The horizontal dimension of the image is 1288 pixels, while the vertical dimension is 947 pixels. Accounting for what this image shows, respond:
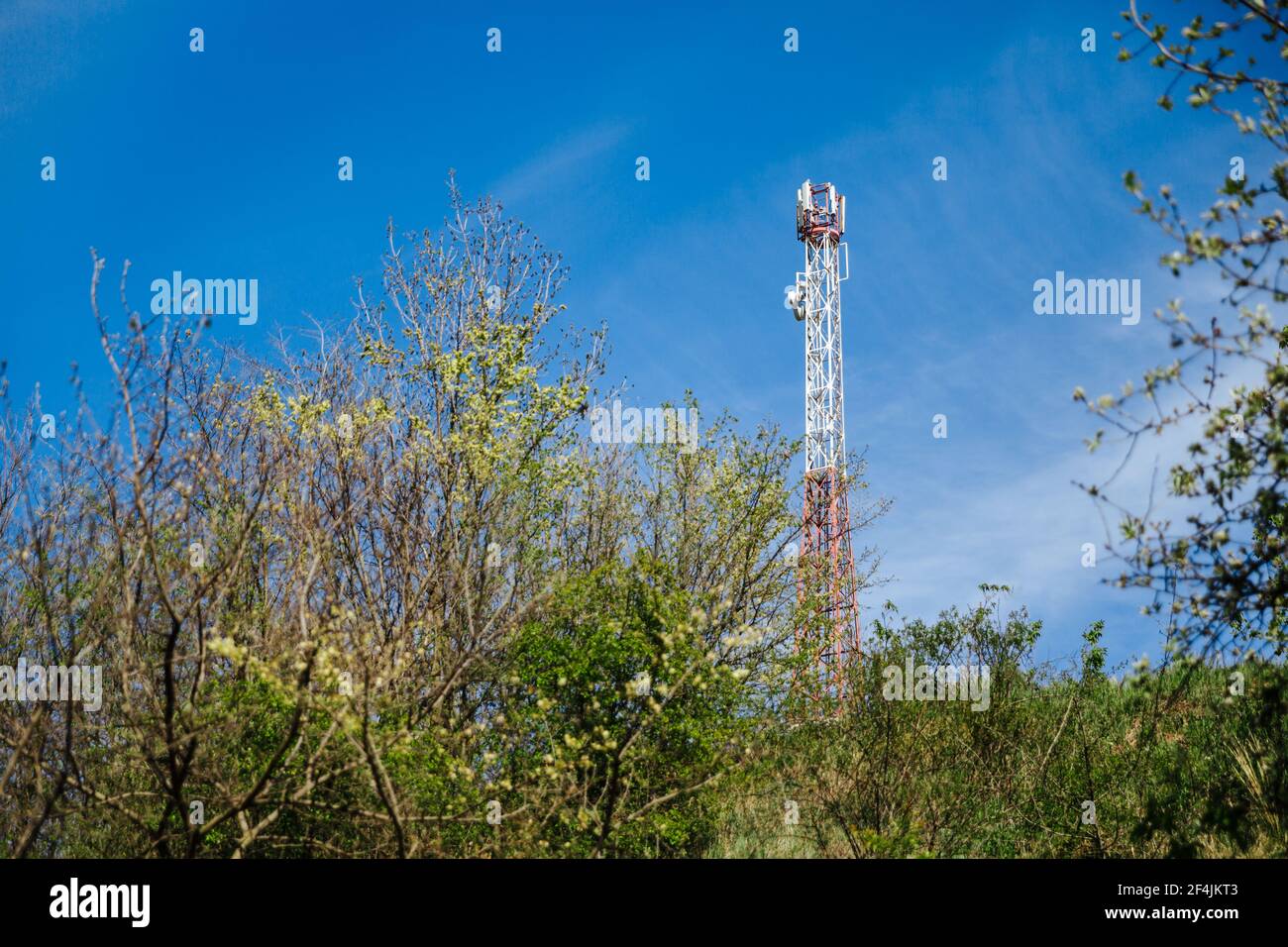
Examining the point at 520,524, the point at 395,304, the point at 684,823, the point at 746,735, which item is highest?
the point at 395,304

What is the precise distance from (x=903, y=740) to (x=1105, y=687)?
21.4ft

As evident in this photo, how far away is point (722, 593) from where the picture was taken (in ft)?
51.1

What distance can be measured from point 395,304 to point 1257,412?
40.5ft

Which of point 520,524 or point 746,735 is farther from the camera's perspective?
point 520,524

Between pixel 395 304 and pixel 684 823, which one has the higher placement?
Result: pixel 395 304

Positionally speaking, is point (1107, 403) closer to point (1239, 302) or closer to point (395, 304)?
point (1239, 302)

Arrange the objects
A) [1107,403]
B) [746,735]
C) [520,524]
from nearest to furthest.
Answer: [1107,403] → [746,735] → [520,524]
